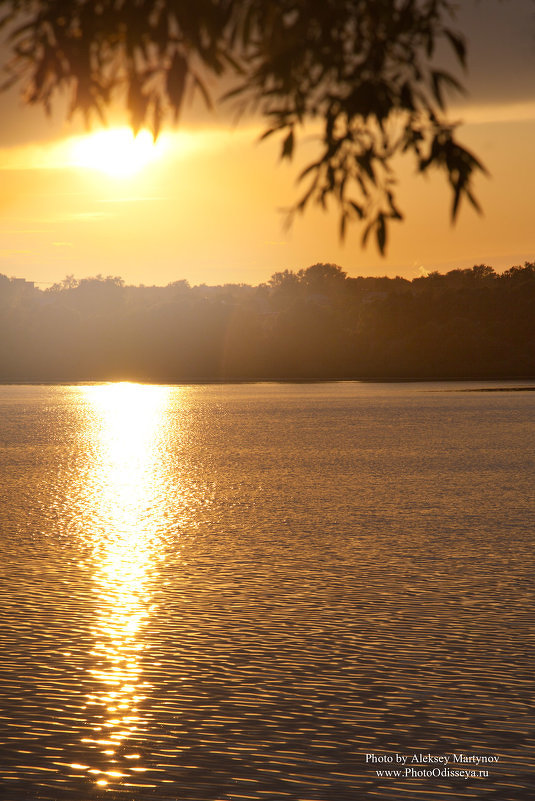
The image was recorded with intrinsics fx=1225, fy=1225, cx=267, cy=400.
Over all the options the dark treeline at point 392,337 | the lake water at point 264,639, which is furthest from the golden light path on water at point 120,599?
the dark treeline at point 392,337

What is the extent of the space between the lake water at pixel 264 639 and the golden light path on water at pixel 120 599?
1.2 inches

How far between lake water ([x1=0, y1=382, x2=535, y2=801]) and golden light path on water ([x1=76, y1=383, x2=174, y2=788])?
3 cm

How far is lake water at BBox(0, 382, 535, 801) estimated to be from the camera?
7.39m

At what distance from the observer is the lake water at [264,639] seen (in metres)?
7.39

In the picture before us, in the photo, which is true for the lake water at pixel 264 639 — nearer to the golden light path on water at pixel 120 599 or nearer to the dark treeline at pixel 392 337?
the golden light path on water at pixel 120 599

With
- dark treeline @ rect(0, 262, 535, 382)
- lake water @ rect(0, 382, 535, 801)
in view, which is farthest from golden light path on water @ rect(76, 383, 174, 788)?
dark treeline @ rect(0, 262, 535, 382)

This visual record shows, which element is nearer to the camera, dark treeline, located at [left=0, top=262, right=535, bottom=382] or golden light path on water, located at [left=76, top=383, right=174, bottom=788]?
golden light path on water, located at [left=76, top=383, right=174, bottom=788]

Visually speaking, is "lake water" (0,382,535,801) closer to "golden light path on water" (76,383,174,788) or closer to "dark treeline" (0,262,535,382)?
"golden light path on water" (76,383,174,788)

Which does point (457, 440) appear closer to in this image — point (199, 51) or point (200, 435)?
point (200, 435)

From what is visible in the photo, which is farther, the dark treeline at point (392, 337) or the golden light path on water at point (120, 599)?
the dark treeline at point (392, 337)

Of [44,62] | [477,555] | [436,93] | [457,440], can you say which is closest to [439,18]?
[436,93]

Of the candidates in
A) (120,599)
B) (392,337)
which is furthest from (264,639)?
(392,337)

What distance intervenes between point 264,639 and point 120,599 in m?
2.21

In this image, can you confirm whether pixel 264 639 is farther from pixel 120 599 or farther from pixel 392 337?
pixel 392 337
